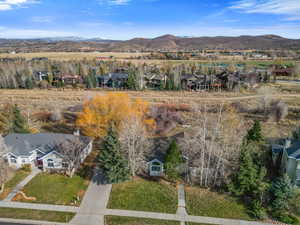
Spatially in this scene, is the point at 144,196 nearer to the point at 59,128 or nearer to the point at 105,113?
the point at 105,113

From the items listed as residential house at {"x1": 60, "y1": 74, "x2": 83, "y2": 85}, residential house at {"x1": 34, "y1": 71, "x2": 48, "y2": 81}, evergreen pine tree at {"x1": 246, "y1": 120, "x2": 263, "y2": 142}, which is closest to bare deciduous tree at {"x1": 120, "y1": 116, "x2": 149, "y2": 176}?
evergreen pine tree at {"x1": 246, "y1": 120, "x2": 263, "y2": 142}

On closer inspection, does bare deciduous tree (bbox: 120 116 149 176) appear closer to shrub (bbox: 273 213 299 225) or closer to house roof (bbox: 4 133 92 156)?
house roof (bbox: 4 133 92 156)

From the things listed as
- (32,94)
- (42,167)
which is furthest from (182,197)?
(32,94)

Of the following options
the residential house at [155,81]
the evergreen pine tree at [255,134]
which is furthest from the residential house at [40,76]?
the evergreen pine tree at [255,134]

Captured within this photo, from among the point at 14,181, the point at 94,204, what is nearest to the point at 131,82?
the point at 14,181

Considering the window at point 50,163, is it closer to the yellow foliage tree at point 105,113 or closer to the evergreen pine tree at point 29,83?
the yellow foliage tree at point 105,113
